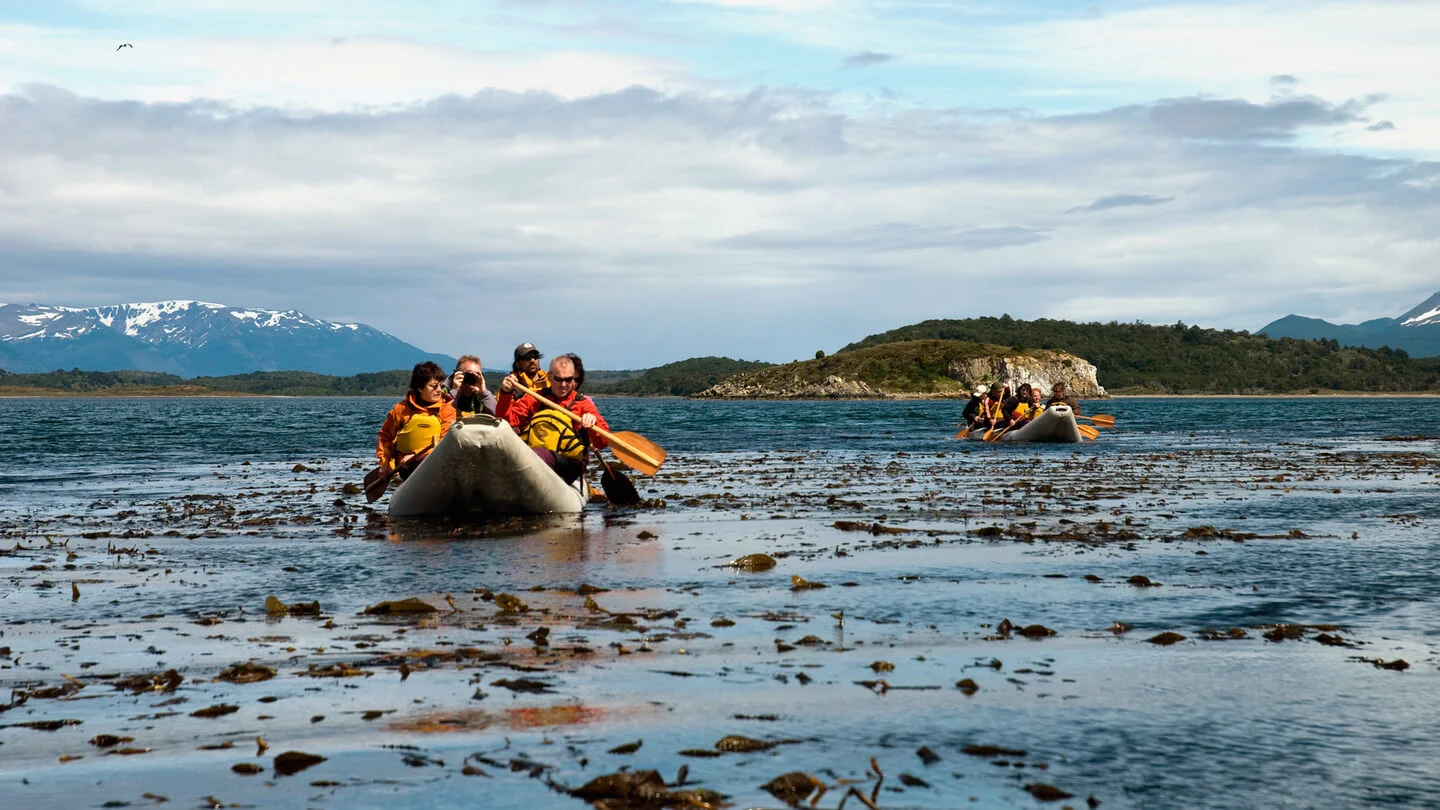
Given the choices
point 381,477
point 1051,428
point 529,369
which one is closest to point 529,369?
point 529,369

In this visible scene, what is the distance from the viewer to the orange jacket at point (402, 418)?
19.3m

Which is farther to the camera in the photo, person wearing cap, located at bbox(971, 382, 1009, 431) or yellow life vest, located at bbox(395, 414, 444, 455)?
person wearing cap, located at bbox(971, 382, 1009, 431)

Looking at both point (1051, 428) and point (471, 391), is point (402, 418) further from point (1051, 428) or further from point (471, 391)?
point (1051, 428)

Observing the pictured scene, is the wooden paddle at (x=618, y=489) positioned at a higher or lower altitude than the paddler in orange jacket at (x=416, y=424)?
lower

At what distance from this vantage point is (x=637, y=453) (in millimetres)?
21047

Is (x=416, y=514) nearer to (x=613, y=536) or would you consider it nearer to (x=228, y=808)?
(x=613, y=536)

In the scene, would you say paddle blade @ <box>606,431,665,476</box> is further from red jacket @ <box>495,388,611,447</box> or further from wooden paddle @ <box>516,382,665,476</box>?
red jacket @ <box>495,388,611,447</box>

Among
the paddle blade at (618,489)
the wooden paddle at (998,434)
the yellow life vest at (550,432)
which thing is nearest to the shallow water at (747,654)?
the yellow life vest at (550,432)

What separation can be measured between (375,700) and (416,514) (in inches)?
447

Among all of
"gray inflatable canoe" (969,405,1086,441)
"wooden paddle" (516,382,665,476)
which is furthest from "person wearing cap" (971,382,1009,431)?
"wooden paddle" (516,382,665,476)

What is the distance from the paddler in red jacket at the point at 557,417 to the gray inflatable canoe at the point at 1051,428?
1130 inches

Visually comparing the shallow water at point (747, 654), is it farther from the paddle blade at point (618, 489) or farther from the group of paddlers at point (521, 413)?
the paddle blade at point (618, 489)

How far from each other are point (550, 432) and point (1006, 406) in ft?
103

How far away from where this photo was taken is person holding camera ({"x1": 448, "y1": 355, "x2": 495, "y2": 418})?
18.2 metres
